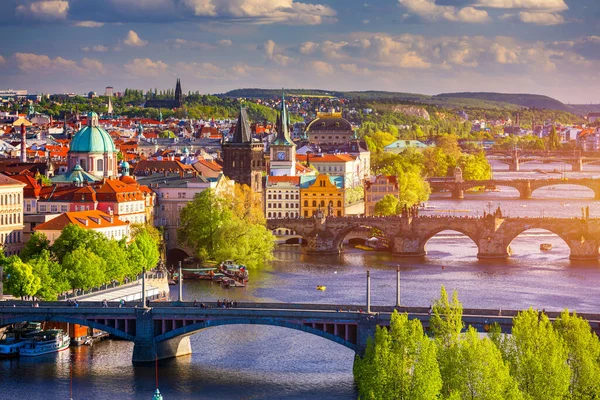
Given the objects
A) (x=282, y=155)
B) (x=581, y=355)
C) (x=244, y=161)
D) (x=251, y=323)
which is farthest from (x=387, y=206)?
(x=581, y=355)

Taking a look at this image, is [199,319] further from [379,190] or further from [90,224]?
[379,190]

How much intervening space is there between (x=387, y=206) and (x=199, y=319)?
51.9 metres

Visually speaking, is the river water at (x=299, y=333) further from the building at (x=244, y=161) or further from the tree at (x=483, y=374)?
the building at (x=244, y=161)

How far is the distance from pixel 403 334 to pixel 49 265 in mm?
24362

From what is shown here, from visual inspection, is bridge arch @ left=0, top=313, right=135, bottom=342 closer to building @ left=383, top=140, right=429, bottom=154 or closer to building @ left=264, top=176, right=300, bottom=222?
building @ left=264, top=176, right=300, bottom=222

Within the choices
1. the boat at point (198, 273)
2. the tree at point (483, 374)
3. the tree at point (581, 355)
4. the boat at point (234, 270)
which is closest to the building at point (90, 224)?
the boat at point (198, 273)

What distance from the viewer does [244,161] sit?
334 feet

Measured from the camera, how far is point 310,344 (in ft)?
195

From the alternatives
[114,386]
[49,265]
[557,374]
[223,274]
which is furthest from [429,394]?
[223,274]

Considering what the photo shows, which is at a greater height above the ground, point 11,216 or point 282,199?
point 11,216

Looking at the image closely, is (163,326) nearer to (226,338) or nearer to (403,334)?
(226,338)

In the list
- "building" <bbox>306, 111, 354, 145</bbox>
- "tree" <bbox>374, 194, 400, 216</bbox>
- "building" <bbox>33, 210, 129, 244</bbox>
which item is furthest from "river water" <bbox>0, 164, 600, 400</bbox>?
"building" <bbox>306, 111, 354, 145</bbox>

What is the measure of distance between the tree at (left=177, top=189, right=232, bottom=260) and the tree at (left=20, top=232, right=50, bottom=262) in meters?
14.2

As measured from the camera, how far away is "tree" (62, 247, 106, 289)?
66.1m
